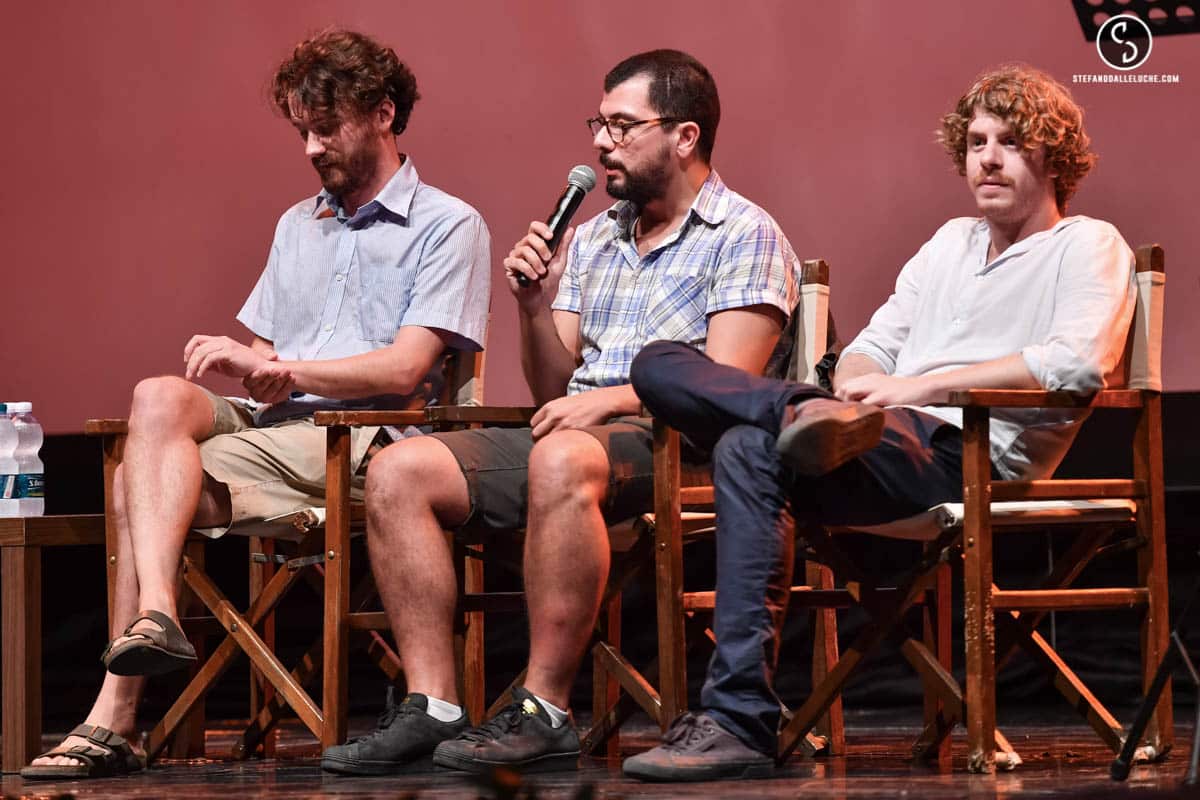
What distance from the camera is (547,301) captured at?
3162 mm

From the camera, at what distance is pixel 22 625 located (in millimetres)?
3195

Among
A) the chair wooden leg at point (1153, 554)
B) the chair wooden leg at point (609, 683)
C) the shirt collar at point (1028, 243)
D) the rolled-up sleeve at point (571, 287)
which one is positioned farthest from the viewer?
the rolled-up sleeve at point (571, 287)

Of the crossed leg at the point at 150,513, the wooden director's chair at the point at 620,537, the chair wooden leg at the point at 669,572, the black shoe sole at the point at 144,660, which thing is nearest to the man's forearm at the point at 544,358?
the wooden director's chair at the point at 620,537

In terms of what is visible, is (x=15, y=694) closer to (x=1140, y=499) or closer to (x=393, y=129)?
(x=393, y=129)

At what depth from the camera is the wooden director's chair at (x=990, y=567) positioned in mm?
2672

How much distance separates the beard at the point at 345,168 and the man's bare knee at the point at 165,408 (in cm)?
58

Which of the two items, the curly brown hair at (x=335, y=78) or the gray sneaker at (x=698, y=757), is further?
the curly brown hair at (x=335, y=78)

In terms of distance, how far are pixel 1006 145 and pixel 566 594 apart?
3.76 ft

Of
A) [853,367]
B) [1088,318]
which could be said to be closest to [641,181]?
[853,367]

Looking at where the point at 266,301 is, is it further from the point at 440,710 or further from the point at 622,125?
the point at 440,710

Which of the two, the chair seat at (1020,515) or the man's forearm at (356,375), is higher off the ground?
the man's forearm at (356,375)

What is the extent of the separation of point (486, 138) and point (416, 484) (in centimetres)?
159

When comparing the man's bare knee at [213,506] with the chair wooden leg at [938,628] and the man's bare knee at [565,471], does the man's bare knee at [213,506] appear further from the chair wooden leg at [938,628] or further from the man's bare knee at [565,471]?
the chair wooden leg at [938,628]

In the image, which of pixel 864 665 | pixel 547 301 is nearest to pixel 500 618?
pixel 864 665
